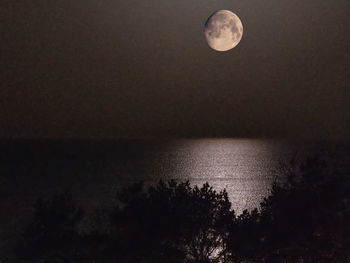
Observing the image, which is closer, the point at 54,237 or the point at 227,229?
the point at 227,229

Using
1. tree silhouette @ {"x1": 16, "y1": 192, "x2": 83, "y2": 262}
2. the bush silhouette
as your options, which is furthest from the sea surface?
the bush silhouette

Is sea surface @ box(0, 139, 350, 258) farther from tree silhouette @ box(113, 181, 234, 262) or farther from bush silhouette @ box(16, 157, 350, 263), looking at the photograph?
tree silhouette @ box(113, 181, 234, 262)

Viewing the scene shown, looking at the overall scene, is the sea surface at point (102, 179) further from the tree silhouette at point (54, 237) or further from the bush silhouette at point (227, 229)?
the bush silhouette at point (227, 229)

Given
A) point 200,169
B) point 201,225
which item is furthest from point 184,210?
point 200,169

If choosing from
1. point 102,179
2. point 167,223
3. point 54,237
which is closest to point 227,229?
point 167,223

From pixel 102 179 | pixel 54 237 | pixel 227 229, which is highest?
pixel 102 179

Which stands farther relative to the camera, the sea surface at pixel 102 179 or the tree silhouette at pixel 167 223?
the sea surface at pixel 102 179

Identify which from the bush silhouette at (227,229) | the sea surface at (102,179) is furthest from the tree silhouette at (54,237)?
the sea surface at (102,179)

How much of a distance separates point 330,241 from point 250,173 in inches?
5830

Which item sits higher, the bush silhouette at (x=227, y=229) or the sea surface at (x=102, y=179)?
the sea surface at (x=102, y=179)

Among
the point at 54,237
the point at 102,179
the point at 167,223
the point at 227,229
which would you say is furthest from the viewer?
the point at 102,179

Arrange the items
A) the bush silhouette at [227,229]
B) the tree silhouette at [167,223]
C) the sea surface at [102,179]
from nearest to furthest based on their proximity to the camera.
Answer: the bush silhouette at [227,229] < the tree silhouette at [167,223] < the sea surface at [102,179]

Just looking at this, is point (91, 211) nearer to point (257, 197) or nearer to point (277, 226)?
point (257, 197)

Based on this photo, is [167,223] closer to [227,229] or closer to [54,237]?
[227,229]
